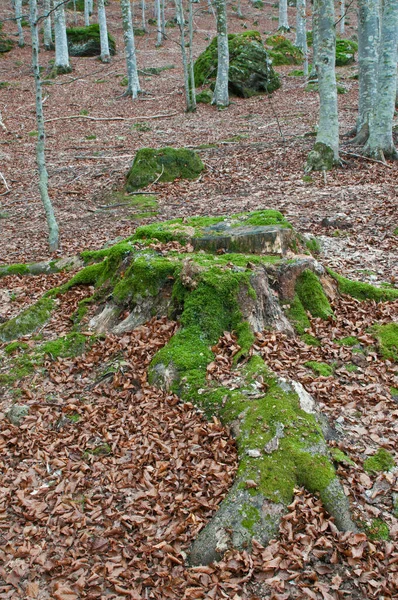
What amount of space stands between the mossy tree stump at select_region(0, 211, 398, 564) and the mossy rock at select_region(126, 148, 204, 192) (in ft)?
21.2

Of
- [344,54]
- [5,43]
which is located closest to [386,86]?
[344,54]

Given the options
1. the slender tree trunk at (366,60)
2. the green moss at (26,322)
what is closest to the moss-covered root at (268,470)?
the green moss at (26,322)

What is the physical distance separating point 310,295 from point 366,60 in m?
11.6

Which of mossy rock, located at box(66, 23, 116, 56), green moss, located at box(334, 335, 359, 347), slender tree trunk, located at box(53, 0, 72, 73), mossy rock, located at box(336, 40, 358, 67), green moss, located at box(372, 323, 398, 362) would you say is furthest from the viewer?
mossy rock, located at box(66, 23, 116, 56)

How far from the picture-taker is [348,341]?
5.43 meters

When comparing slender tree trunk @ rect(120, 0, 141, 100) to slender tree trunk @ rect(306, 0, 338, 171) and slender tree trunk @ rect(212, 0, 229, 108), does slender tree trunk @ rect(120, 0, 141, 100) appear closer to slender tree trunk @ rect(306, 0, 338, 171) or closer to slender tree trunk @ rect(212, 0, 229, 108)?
slender tree trunk @ rect(212, 0, 229, 108)

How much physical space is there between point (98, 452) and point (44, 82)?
25.4m

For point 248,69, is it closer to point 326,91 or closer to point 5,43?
point 326,91

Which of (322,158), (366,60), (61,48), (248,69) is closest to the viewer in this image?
(322,158)

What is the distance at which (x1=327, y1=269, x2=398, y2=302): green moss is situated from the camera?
6.23 m

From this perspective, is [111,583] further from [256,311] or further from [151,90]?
[151,90]

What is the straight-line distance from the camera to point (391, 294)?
6238mm

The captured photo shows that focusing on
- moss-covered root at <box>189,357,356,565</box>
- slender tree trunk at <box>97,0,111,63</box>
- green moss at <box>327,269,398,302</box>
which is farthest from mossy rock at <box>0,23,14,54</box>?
moss-covered root at <box>189,357,356,565</box>

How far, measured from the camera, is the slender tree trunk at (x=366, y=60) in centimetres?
1388
